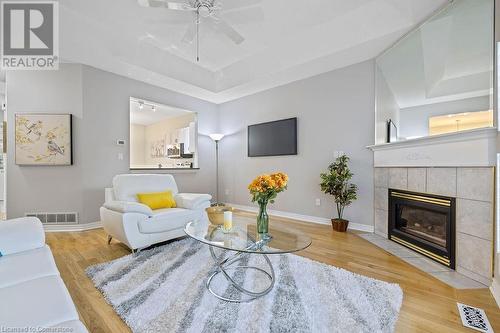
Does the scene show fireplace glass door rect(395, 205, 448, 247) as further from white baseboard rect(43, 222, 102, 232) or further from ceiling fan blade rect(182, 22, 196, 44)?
white baseboard rect(43, 222, 102, 232)

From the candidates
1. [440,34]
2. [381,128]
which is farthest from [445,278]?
[440,34]

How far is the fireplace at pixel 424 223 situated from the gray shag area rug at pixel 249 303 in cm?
92

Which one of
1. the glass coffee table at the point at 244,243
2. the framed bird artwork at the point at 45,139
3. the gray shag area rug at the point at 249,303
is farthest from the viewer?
the framed bird artwork at the point at 45,139

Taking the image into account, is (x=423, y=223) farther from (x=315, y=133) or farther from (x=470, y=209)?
(x=315, y=133)

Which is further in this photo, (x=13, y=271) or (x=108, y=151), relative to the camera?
(x=108, y=151)

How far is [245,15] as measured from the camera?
2895mm

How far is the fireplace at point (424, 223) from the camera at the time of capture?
2.30m

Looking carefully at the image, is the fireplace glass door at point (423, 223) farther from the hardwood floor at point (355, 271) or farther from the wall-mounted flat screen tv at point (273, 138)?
the wall-mounted flat screen tv at point (273, 138)

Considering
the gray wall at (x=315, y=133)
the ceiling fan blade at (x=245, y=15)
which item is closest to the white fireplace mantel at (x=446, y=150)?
the gray wall at (x=315, y=133)

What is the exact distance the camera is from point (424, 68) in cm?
273

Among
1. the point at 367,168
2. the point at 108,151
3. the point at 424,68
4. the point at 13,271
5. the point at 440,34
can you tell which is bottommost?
the point at 13,271

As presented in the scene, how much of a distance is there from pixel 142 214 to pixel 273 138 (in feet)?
9.33

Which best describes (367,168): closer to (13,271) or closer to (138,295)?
(138,295)

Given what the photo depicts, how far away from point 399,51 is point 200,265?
353cm
